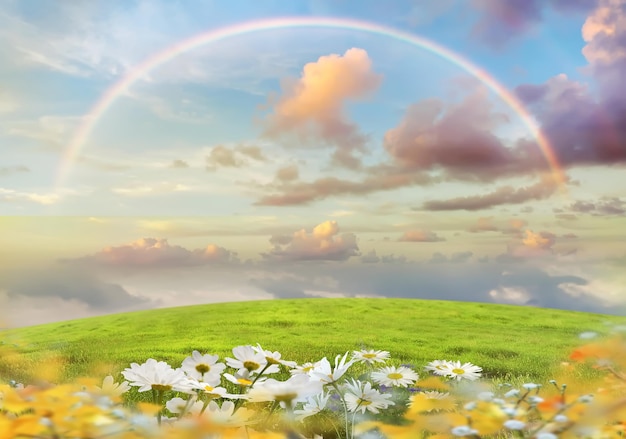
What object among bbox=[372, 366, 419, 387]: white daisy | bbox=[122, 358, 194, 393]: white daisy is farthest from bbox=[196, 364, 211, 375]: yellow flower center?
bbox=[372, 366, 419, 387]: white daisy

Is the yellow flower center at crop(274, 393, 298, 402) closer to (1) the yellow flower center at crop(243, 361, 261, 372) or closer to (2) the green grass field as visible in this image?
(1) the yellow flower center at crop(243, 361, 261, 372)

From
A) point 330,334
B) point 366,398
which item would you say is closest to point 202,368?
point 366,398

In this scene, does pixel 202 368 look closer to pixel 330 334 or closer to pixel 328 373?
pixel 328 373

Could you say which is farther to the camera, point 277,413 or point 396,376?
point 396,376

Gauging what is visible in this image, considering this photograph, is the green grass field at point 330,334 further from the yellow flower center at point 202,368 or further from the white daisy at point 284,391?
the white daisy at point 284,391

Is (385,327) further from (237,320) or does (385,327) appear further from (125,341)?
(125,341)

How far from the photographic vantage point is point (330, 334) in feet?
33.4

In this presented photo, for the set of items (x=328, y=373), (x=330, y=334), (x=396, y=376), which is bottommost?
(x=330, y=334)

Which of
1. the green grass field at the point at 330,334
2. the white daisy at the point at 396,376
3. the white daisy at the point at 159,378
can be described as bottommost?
the green grass field at the point at 330,334

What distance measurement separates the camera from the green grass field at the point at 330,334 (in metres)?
8.00

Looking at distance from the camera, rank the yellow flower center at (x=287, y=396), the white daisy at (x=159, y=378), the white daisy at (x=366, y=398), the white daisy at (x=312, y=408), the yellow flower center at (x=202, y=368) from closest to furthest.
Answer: the yellow flower center at (x=287, y=396), the white daisy at (x=159, y=378), the yellow flower center at (x=202, y=368), the white daisy at (x=312, y=408), the white daisy at (x=366, y=398)

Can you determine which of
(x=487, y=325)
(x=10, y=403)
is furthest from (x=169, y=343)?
(x=10, y=403)

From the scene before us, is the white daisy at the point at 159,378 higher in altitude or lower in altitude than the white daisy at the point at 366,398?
higher

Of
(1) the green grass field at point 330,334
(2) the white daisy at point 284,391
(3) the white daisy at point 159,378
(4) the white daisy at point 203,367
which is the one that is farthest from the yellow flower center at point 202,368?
(1) the green grass field at point 330,334
